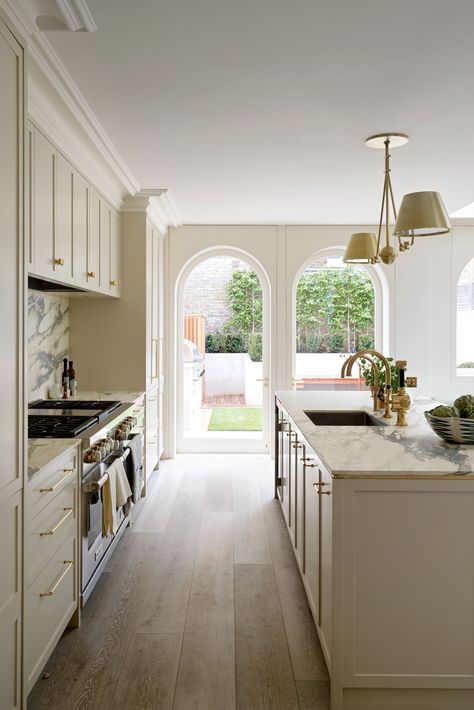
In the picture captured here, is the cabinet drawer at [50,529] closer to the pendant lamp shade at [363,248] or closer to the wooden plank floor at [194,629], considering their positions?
the wooden plank floor at [194,629]

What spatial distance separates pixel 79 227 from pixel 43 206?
64 cm

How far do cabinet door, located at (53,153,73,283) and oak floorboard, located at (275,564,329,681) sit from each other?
6.81 ft

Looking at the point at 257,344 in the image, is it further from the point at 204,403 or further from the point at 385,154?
the point at 385,154

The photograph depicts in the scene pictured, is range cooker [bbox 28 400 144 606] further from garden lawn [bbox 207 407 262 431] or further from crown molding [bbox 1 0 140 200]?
garden lawn [bbox 207 407 262 431]

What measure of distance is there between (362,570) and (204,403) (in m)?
4.22

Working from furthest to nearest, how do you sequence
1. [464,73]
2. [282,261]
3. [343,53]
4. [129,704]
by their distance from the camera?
[282,261]
[464,73]
[343,53]
[129,704]

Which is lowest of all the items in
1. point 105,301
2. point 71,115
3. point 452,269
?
point 105,301

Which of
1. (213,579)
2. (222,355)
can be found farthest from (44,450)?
(222,355)

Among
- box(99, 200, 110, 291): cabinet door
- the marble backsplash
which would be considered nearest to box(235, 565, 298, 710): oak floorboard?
the marble backsplash

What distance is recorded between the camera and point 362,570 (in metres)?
1.84

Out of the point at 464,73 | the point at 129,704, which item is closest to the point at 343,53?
the point at 464,73

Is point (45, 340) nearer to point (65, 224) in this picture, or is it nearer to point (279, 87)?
point (65, 224)

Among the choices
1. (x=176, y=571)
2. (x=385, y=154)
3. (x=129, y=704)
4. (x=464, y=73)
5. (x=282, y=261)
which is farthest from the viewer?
(x=282, y=261)

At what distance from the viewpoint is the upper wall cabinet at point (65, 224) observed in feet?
8.75
